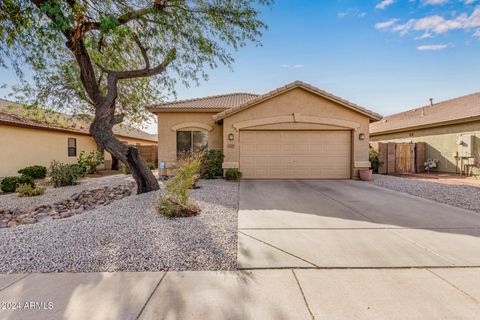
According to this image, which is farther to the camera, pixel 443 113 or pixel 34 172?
pixel 443 113

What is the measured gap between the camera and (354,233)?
4418mm

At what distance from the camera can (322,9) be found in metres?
9.12

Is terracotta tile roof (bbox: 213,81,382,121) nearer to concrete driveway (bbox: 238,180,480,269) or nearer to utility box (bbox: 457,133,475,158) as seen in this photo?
concrete driveway (bbox: 238,180,480,269)

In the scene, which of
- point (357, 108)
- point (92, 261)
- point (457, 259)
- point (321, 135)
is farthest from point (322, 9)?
point (92, 261)

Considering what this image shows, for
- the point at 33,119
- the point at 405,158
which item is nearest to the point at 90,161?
the point at 33,119

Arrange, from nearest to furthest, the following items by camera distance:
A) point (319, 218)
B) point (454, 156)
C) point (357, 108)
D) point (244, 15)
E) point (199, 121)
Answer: point (319, 218)
point (244, 15)
point (357, 108)
point (199, 121)
point (454, 156)

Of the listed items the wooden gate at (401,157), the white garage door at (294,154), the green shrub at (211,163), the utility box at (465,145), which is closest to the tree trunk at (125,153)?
the green shrub at (211,163)

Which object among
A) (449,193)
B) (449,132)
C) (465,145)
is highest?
(449,132)

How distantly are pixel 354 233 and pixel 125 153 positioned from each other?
7.73m

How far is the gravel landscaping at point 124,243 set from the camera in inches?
130

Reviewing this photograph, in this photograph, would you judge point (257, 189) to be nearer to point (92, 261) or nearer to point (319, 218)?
point (319, 218)

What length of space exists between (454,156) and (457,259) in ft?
45.6

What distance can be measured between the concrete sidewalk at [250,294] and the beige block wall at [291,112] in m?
8.28

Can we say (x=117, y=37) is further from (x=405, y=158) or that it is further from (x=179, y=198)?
(x=405, y=158)
